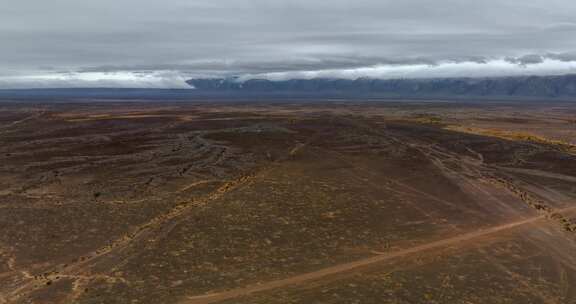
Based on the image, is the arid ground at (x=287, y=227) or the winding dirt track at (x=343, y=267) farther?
the arid ground at (x=287, y=227)

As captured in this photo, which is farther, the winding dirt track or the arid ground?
the arid ground

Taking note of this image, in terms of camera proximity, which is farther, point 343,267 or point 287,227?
point 287,227

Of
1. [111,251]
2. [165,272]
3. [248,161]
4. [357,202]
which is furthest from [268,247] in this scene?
[248,161]

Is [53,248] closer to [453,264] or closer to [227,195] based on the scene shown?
[227,195]
